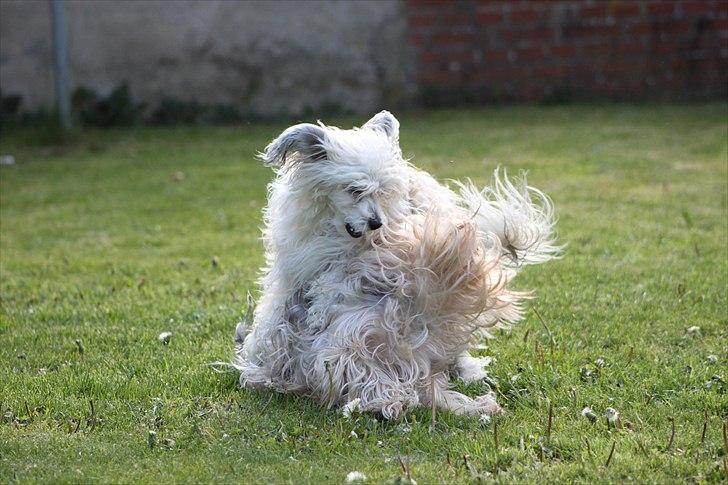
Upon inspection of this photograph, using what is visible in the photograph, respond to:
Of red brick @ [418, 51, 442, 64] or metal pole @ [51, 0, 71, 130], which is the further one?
red brick @ [418, 51, 442, 64]

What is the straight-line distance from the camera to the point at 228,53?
12.6 metres

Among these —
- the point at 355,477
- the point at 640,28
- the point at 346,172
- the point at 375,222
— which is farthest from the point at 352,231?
the point at 640,28

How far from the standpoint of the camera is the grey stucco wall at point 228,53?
40.1ft

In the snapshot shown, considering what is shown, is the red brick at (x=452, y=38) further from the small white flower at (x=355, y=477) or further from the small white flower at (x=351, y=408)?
the small white flower at (x=355, y=477)

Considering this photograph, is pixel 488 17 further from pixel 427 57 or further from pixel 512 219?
pixel 512 219

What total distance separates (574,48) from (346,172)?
9.46 meters

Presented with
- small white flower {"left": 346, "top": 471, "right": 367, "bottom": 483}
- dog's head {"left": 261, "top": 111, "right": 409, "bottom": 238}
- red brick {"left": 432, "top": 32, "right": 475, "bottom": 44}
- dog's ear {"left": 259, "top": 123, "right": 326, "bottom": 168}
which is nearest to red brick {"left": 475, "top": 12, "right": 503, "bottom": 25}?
red brick {"left": 432, "top": 32, "right": 475, "bottom": 44}

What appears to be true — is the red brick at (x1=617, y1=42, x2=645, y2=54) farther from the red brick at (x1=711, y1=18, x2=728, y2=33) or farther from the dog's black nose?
the dog's black nose

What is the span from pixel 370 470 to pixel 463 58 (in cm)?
1012

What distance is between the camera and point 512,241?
4566 millimetres

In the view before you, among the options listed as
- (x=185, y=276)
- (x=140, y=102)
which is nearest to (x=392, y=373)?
(x=185, y=276)

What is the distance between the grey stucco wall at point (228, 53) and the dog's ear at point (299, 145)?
28.2 feet

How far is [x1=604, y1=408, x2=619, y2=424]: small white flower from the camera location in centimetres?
388

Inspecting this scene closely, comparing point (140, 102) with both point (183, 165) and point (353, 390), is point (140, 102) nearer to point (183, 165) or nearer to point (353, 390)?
Answer: point (183, 165)
